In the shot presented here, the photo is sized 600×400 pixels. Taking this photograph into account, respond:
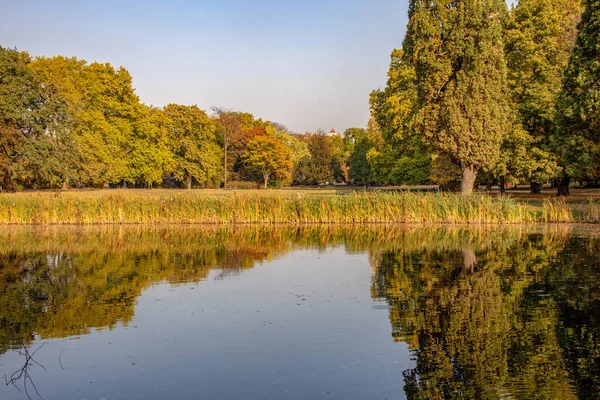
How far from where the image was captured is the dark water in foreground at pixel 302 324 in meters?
6.92

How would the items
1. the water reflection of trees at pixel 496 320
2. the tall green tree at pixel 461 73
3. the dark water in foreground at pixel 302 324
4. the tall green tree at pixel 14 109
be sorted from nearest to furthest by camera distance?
the water reflection of trees at pixel 496 320 → the dark water in foreground at pixel 302 324 → the tall green tree at pixel 461 73 → the tall green tree at pixel 14 109

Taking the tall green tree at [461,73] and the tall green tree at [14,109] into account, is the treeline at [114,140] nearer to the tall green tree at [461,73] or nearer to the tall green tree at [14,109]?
the tall green tree at [14,109]

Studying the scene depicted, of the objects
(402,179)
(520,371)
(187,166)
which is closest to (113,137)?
(187,166)

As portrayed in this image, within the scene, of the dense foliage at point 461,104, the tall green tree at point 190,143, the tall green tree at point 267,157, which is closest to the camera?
the dense foliage at point 461,104

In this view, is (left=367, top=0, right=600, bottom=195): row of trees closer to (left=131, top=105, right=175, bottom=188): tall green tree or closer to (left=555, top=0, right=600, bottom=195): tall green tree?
(left=555, top=0, right=600, bottom=195): tall green tree

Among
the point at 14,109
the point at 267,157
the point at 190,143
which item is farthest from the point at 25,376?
the point at 267,157

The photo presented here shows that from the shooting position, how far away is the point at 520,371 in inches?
280

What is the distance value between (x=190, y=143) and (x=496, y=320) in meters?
63.3

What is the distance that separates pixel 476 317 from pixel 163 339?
549 centimetres

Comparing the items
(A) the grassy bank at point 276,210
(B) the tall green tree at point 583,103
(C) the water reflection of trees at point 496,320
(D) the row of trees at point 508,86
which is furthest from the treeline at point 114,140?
(B) the tall green tree at point 583,103

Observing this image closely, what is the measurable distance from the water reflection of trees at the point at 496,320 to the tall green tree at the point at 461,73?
15.2 meters

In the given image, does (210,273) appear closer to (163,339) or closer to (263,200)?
(163,339)

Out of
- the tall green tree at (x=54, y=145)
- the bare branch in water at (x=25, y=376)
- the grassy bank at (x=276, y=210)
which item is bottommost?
the bare branch in water at (x=25, y=376)

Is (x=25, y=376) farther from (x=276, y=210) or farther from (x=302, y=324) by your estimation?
(x=276, y=210)
